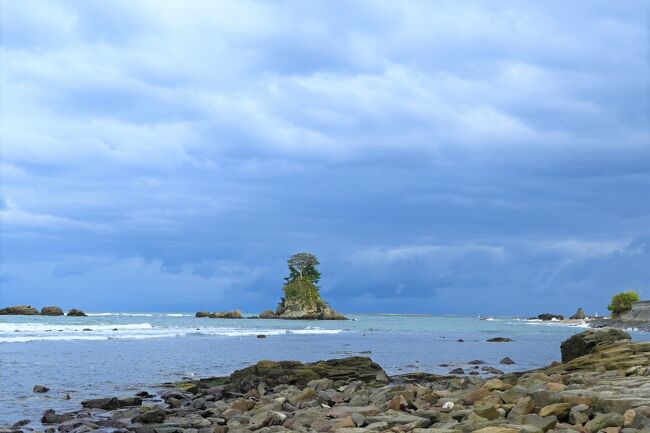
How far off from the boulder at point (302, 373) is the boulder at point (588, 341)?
8434 millimetres

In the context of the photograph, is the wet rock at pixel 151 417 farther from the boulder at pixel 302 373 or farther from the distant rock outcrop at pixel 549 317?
the distant rock outcrop at pixel 549 317

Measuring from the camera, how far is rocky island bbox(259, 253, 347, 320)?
5022 inches

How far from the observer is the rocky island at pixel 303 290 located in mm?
127562

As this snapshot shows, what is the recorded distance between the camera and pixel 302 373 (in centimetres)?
2605

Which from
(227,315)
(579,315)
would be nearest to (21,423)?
(227,315)

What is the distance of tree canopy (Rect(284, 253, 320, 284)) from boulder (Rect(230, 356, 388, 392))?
99.9 meters

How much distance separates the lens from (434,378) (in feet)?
90.8

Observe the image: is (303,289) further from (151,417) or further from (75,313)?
(151,417)

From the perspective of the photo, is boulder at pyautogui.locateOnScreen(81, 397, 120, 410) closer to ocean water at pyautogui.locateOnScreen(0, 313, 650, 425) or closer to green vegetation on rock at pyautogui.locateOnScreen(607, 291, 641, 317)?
ocean water at pyautogui.locateOnScreen(0, 313, 650, 425)

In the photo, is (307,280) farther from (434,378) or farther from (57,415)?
(57,415)

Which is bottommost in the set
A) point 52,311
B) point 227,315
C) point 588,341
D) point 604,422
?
point 604,422

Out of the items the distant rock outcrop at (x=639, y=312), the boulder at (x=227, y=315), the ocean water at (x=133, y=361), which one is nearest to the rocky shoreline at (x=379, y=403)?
the ocean water at (x=133, y=361)

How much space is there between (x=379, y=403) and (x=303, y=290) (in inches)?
4317

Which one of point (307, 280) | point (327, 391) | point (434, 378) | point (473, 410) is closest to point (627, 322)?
point (307, 280)
